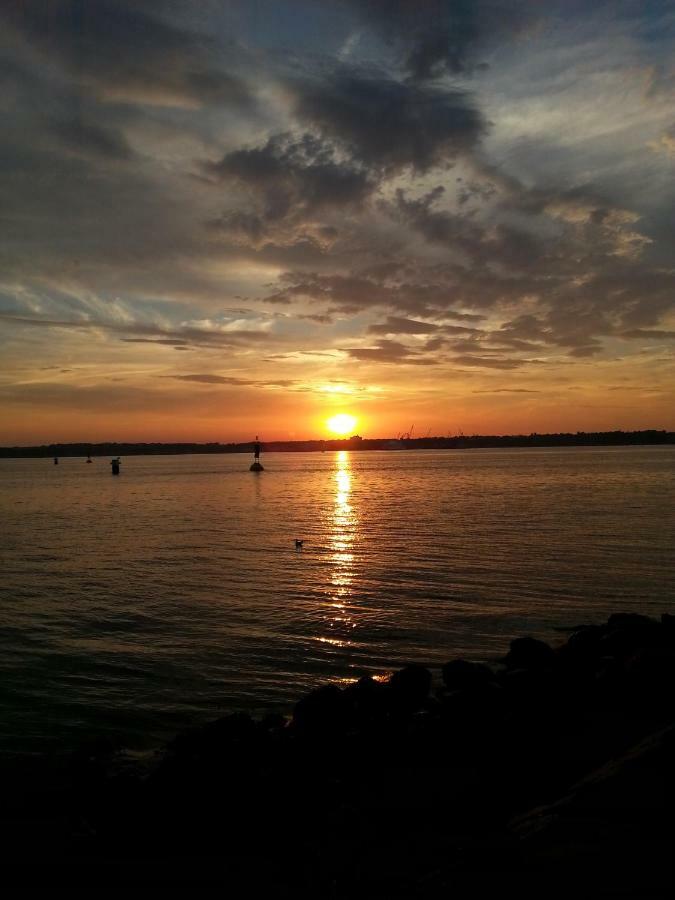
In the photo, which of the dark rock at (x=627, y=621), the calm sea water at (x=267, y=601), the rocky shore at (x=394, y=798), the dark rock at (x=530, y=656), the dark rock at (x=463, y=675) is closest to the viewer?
the rocky shore at (x=394, y=798)

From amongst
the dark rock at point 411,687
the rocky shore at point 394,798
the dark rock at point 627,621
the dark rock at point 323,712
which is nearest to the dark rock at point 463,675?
the rocky shore at point 394,798

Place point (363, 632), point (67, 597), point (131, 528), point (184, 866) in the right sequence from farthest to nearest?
point (131, 528) → point (67, 597) → point (363, 632) → point (184, 866)

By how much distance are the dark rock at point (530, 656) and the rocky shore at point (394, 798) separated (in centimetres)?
97

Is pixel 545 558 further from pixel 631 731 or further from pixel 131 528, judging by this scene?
pixel 131 528

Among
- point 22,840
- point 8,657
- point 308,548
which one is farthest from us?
point 308,548

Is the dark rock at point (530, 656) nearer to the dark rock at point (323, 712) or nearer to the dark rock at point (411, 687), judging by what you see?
the dark rock at point (411, 687)

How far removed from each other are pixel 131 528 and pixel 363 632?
3496 centimetres

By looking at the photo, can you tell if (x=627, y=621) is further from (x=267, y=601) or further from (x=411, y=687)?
(x=267, y=601)

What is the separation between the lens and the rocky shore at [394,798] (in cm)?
642

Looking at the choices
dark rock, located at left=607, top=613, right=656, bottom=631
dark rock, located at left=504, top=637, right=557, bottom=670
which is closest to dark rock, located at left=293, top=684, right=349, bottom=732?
dark rock, located at left=504, top=637, right=557, bottom=670

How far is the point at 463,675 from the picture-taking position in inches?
540

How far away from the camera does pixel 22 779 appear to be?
36.4 ft

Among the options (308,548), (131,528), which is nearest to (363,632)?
(308,548)

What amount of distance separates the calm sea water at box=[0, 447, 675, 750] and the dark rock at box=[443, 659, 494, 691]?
10.0 ft
